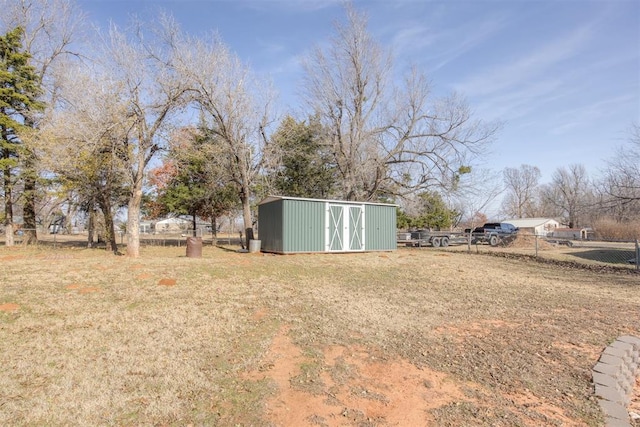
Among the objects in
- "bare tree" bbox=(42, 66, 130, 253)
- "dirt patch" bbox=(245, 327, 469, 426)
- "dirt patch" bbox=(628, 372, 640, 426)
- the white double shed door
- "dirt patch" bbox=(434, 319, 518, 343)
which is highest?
"bare tree" bbox=(42, 66, 130, 253)

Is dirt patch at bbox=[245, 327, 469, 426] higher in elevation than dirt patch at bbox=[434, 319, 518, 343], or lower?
lower

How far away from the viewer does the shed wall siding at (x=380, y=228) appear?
16.6m

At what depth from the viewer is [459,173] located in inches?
831

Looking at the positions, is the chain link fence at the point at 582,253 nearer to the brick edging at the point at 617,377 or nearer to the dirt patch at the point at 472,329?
the brick edging at the point at 617,377

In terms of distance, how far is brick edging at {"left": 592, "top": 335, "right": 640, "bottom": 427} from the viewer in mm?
3547

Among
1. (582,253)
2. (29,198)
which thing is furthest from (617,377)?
(29,198)

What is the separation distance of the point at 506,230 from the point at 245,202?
21353mm

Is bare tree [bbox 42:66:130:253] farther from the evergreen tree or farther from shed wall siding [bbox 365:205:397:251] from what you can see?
shed wall siding [bbox 365:205:397:251]

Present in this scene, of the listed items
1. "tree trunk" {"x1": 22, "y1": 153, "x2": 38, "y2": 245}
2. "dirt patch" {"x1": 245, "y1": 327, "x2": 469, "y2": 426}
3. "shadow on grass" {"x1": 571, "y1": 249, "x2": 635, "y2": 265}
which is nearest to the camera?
"dirt patch" {"x1": 245, "y1": 327, "x2": 469, "y2": 426}

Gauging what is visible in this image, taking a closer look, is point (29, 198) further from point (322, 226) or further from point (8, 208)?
point (322, 226)

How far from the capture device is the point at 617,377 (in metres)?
4.32

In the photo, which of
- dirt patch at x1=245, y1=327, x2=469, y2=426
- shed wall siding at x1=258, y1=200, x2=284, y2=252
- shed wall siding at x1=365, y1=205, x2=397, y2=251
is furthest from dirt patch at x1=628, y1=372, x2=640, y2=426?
shed wall siding at x1=365, y1=205, x2=397, y2=251

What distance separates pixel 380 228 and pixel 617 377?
12.8 m

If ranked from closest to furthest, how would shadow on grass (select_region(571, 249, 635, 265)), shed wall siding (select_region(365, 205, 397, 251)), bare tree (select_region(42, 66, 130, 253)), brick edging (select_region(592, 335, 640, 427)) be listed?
1. brick edging (select_region(592, 335, 640, 427))
2. bare tree (select_region(42, 66, 130, 253))
3. shadow on grass (select_region(571, 249, 635, 265))
4. shed wall siding (select_region(365, 205, 397, 251))
